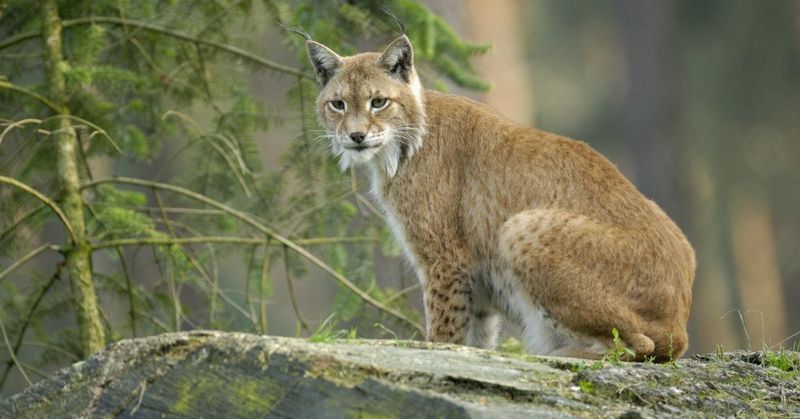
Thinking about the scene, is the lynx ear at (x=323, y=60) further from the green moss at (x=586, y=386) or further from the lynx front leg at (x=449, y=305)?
the green moss at (x=586, y=386)

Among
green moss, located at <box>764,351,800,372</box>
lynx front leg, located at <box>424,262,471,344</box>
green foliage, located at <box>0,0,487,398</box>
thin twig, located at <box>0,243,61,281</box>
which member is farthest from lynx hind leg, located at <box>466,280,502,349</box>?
thin twig, located at <box>0,243,61,281</box>

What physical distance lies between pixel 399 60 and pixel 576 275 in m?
1.74

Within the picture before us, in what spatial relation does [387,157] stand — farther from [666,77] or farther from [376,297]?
[666,77]

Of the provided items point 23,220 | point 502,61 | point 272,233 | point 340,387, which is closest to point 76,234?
point 23,220

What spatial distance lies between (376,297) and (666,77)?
13629 millimetres

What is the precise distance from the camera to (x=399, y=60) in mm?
6172

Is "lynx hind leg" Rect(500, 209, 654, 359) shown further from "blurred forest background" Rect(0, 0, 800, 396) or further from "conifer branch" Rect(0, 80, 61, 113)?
"conifer branch" Rect(0, 80, 61, 113)

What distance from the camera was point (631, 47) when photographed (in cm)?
1945

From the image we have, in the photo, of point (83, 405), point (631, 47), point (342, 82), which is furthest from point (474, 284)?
point (631, 47)

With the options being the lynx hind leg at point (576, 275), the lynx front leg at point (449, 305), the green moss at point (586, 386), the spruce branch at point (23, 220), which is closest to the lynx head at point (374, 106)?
the lynx front leg at point (449, 305)

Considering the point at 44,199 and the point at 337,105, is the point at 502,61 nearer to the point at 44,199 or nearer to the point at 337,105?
the point at 337,105

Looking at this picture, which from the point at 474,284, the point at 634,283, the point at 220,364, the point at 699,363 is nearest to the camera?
the point at 220,364

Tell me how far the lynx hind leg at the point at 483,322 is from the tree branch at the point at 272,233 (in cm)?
74

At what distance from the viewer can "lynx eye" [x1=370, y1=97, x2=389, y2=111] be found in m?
6.08
